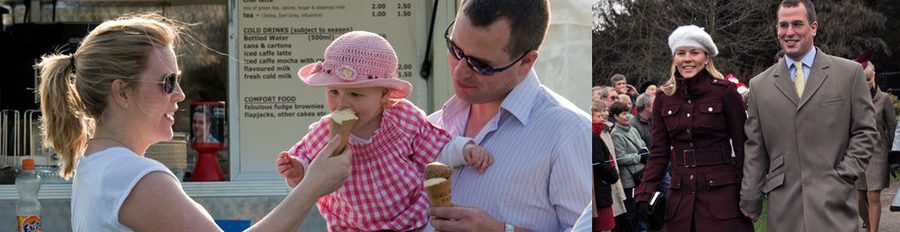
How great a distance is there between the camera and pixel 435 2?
560 centimetres

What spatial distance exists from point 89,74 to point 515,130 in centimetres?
92

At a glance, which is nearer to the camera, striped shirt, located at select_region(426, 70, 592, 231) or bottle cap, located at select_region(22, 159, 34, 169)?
striped shirt, located at select_region(426, 70, 592, 231)

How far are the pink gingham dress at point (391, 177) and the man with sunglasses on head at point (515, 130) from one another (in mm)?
232

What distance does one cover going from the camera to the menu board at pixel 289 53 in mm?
5828

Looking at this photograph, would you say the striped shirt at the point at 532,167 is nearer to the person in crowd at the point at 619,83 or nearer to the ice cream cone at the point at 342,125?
the ice cream cone at the point at 342,125

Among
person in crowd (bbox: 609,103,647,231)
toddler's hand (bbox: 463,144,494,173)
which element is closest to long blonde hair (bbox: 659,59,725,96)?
person in crowd (bbox: 609,103,647,231)

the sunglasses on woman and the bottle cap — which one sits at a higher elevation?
the sunglasses on woman

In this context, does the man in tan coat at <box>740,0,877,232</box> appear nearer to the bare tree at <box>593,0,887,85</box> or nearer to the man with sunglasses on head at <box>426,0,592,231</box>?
the bare tree at <box>593,0,887,85</box>

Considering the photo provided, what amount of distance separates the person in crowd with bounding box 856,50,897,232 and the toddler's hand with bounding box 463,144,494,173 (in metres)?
1.00

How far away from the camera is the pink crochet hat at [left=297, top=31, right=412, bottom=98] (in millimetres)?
2279

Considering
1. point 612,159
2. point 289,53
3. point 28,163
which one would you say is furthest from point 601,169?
point 28,163

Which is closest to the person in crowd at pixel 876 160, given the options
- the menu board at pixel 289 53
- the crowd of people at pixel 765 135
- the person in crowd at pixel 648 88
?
the crowd of people at pixel 765 135

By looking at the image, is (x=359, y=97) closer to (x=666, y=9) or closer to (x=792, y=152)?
(x=666, y=9)

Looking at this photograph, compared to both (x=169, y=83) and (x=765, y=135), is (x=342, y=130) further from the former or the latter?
(x=765, y=135)
